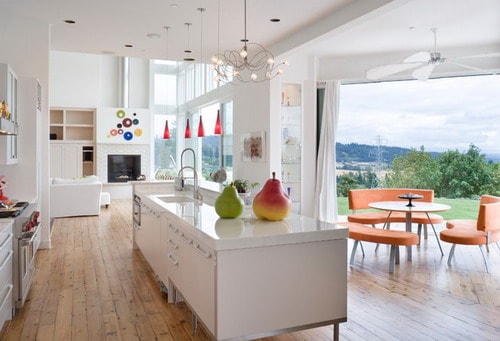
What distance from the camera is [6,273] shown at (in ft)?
10.5

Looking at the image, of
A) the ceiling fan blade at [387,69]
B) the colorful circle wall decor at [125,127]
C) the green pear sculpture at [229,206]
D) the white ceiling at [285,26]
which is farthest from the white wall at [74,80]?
the green pear sculpture at [229,206]

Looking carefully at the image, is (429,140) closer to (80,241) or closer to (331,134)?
(331,134)

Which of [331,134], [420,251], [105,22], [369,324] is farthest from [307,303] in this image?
[331,134]

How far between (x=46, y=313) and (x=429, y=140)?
22.1 feet

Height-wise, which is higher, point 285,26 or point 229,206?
point 285,26

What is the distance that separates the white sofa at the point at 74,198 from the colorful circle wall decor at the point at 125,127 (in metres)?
3.46

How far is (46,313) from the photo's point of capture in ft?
11.6

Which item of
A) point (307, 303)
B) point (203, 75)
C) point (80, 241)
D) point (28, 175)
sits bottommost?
point (80, 241)

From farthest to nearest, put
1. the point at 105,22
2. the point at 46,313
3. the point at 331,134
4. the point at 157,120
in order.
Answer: the point at 157,120, the point at 331,134, the point at 105,22, the point at 46,313

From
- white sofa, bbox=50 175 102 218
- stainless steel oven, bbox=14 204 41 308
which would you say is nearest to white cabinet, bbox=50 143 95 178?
white sofa, bbox=50 175 102 218

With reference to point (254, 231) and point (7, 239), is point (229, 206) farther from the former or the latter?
point (7, 239)

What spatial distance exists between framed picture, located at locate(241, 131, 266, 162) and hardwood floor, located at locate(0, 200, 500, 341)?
243 centimetres

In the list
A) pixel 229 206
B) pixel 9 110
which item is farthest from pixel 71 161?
pixel 229 206

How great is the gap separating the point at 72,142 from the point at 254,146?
6869mm
